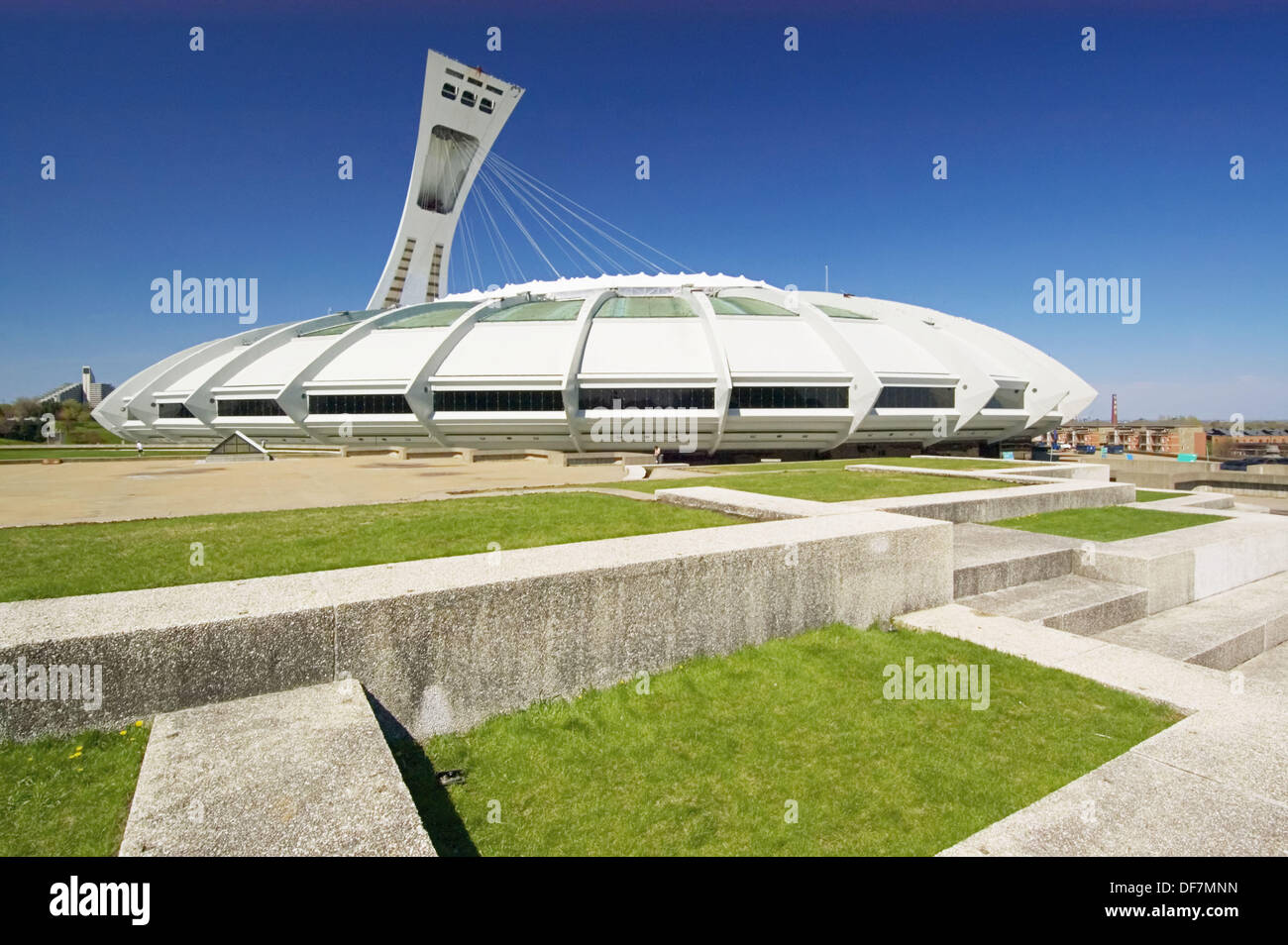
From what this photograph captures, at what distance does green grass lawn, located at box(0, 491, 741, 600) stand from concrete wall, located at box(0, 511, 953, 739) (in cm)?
97

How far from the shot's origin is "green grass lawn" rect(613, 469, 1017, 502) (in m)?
12.0

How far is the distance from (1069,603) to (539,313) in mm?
36547

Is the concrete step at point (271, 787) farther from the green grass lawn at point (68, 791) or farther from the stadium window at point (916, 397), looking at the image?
the stadium window at point (916, 397)

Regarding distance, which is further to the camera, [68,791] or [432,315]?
[432,315]

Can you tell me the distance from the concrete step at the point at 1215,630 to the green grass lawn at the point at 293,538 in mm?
4955

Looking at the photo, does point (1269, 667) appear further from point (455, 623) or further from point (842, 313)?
point (842, 313)

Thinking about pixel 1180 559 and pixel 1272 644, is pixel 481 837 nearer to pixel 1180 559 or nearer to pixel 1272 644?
Result: pixel 1180 559

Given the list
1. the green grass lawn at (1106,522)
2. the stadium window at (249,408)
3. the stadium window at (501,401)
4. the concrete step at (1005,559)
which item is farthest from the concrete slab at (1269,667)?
the stadium window at (249,408)

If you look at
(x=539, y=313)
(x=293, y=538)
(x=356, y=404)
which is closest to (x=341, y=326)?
(x=356, y=404)

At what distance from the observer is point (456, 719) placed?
427cm

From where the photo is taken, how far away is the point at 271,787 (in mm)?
2826

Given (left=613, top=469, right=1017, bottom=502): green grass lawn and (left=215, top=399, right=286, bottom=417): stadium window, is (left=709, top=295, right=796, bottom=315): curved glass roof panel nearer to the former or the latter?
(left=613, top=469, right=1017, bottom=502): green grass lawn

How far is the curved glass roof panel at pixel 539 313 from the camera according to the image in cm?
3933
